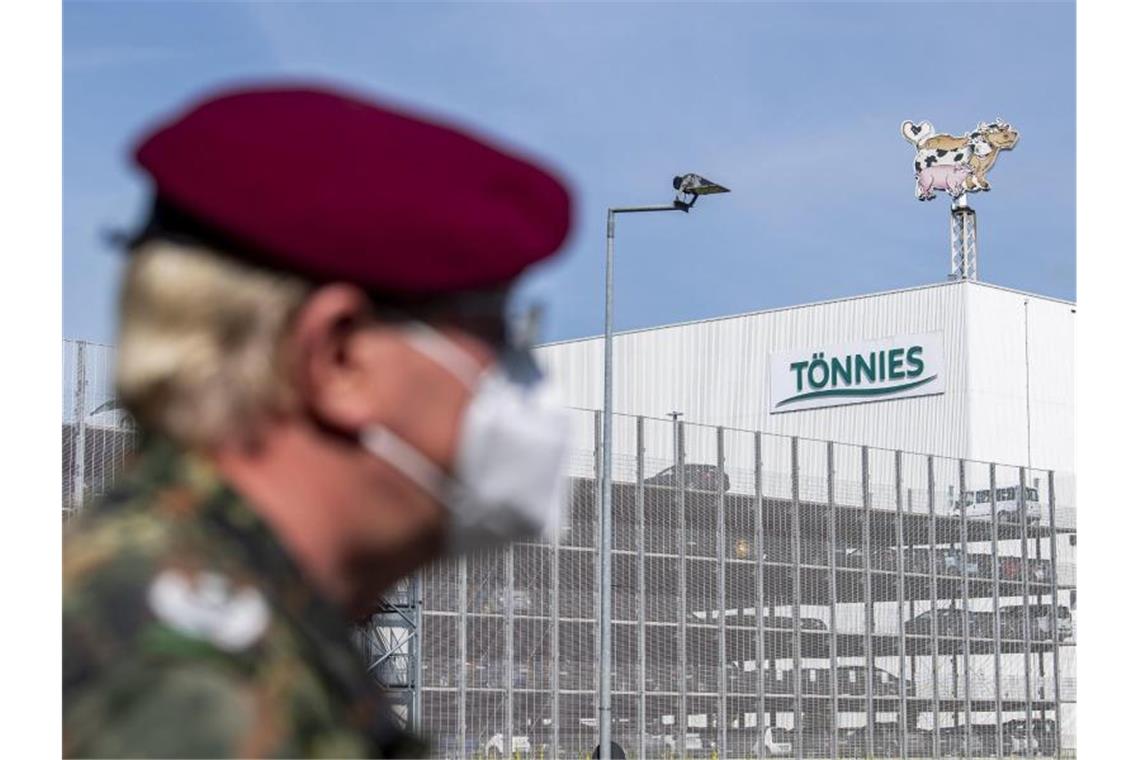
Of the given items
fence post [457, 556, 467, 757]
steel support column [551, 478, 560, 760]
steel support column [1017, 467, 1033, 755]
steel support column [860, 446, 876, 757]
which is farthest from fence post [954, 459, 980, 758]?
fence post [457, 556, 467, 757]

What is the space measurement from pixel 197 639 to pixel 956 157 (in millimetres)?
55879

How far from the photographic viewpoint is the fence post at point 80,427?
2270cm

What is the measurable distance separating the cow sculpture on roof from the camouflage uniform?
5511cm

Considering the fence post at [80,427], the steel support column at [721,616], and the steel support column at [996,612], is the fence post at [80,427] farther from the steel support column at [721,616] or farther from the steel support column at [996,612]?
the steel support column at [996,612]

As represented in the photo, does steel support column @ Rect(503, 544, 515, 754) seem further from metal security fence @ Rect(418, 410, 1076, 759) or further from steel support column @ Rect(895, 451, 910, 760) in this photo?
steel support column @ Rect(895, 451, 910, 760)

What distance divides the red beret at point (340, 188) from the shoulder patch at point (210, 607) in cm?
21

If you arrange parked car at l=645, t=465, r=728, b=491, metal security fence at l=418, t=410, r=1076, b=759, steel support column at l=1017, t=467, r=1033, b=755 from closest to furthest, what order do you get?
metal security fence at l=418, t=410, r=1076, b=759, parked car at l=645, t=465, r=728, b=491, steel support column at l=1017, t=467, r=1033, b=755

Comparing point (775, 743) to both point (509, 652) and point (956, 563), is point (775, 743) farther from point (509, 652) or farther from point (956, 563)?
point (956, 563)

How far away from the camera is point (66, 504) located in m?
23.1

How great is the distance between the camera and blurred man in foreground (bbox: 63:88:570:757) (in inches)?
42.7

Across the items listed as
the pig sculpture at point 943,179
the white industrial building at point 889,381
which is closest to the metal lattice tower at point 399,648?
the white industrial building at point 889,381

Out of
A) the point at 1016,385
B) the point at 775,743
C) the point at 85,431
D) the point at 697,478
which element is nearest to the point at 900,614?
the point at 775,743

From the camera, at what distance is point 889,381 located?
51688 millimetres

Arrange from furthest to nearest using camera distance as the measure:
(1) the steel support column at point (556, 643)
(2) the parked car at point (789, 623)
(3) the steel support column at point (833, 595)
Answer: (3) the steel support column at point (833, 595)
(2) the parked car at point (789, 623)
(1) the steel support column at point (556, 643)
